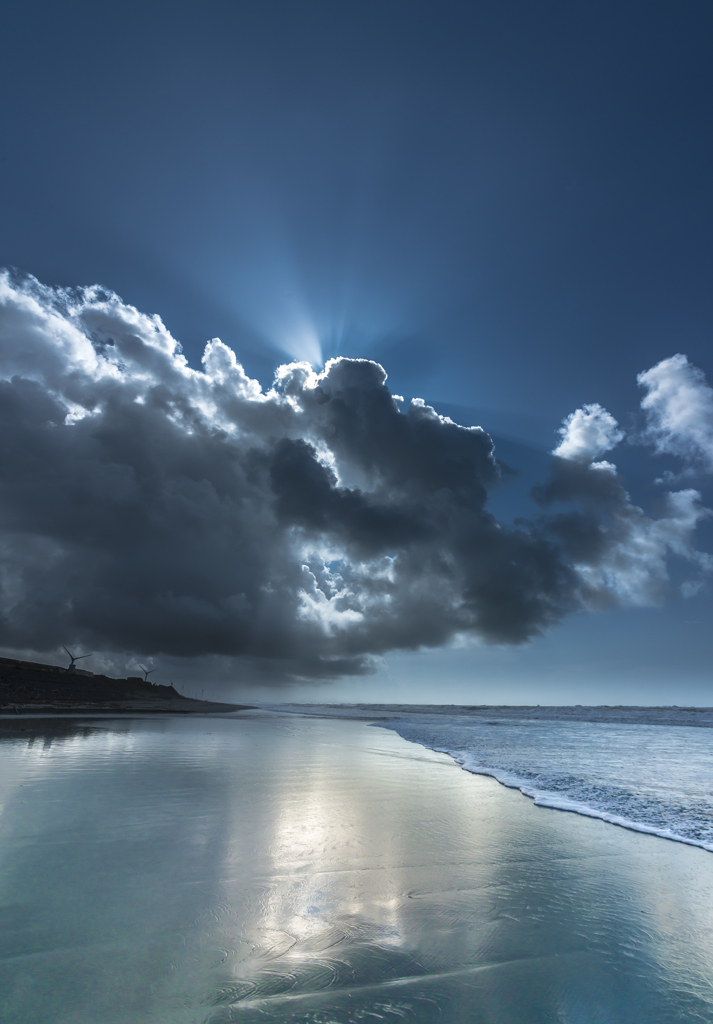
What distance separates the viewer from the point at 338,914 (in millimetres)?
4793

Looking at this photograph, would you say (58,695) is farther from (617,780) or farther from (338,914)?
(338,914)

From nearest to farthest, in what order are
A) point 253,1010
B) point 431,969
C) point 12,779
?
point 253,1010, point 431,969, point 12,779

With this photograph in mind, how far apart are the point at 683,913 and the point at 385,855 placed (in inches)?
131

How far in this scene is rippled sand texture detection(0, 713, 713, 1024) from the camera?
343 centimetres

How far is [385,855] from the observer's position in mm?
6582

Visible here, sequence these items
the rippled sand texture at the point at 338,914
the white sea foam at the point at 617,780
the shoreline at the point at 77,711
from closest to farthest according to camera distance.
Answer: the rippled sand texture at the point at 338,914, the white sea foam at the point at 617,780, the shoreline at the point at 77,711

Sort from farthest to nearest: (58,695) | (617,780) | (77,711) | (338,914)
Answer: (58,695), (77,711), (617,780), (338,914)

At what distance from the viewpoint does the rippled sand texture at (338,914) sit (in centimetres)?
343

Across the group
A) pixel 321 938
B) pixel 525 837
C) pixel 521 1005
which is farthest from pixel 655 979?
pixel 525 837

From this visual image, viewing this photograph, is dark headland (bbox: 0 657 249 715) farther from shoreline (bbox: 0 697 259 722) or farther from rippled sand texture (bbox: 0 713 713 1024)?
rippled sand texture (bbox: 0 713 713 1024)

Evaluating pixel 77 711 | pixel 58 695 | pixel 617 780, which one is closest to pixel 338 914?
pixel 617 780

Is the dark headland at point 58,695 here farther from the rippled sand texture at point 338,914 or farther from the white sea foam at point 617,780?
the rippled sand texture at point 338,914

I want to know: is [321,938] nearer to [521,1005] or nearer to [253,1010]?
[253,1010]

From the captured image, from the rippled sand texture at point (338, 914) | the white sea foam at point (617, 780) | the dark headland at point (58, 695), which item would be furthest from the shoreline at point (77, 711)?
the rippled sand texture at point (338, 914)
